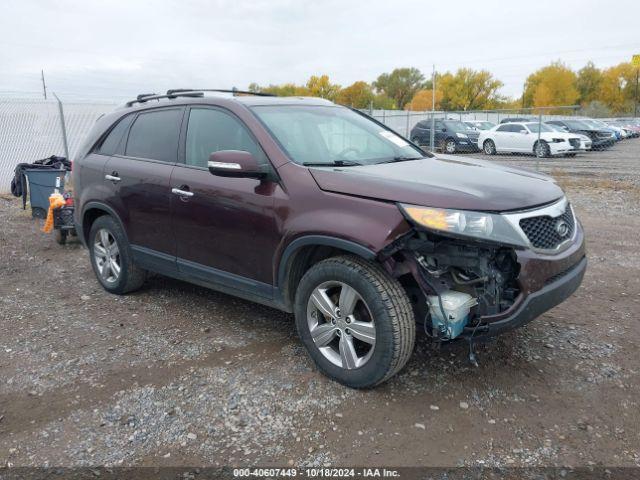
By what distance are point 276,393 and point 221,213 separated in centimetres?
128

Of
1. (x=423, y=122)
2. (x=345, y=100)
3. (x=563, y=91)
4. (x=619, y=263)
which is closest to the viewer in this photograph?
(x=619, y=263)

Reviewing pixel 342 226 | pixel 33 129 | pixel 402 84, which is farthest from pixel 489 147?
pixel 402 84

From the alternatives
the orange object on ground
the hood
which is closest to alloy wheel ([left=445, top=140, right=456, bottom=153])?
the orange object on ground

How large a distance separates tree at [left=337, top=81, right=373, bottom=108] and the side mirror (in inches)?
2741

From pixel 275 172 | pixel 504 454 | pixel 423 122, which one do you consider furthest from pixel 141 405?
pixel 423 122

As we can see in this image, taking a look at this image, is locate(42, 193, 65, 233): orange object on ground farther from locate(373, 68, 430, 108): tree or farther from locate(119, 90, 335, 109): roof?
locate(373, 68, 430, 108): tree

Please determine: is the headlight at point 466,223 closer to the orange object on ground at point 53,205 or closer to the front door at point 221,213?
the front door at point 221,213

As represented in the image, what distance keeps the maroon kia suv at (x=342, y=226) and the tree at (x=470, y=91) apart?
248ft

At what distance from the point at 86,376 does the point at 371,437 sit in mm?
1950

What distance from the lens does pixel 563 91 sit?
67875mm

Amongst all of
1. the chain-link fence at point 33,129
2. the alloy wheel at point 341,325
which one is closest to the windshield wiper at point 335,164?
the alloy wheel at point 341,325

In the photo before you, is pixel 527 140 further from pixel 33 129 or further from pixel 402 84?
pixel 402 84

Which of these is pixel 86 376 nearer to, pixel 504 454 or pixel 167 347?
pixel 167 347

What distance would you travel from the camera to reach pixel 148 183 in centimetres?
423
